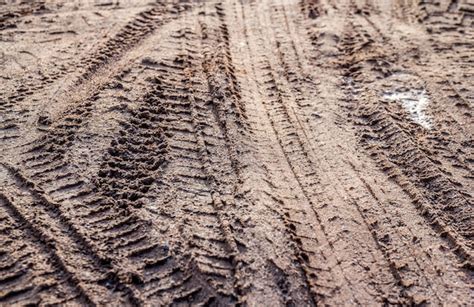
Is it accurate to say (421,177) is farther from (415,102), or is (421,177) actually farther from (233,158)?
(233,158)

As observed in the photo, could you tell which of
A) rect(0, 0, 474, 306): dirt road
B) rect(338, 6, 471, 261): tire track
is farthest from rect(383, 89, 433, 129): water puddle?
rect(338, 6, 471, 261): tire track

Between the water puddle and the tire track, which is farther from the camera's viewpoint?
the water puddle

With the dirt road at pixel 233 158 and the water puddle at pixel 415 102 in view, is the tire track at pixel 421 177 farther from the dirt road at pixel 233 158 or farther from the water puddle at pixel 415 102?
the water puddle at pixel 415 102

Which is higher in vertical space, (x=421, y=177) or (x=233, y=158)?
(x=233, y=158)

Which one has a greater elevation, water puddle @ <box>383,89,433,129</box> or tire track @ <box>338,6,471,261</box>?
water puddle @ <box>383,89,433,129</box>

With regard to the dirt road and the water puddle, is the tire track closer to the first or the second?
the dirt road

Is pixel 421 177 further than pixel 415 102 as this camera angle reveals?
No

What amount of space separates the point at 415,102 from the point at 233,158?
6.52ft

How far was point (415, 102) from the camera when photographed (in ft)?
14.9

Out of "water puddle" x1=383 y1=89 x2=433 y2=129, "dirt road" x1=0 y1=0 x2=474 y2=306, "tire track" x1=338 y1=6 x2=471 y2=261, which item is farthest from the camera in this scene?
"water puddle" x1=383 y1=89 x2=433 y2=129

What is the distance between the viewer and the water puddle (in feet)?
14.2

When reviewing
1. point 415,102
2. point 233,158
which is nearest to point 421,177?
point 415,102

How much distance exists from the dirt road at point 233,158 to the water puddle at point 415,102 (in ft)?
0.06

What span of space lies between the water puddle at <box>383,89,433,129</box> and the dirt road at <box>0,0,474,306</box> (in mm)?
17
